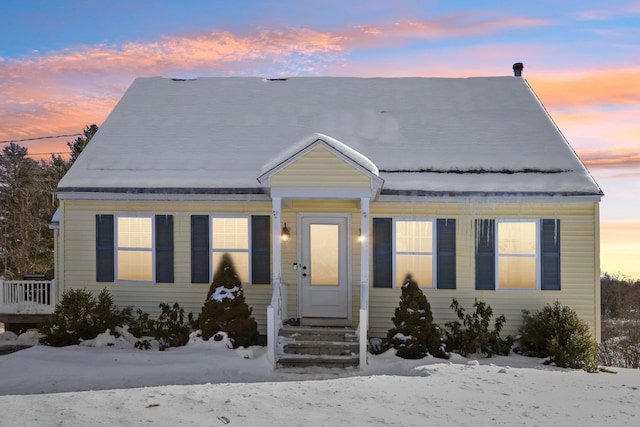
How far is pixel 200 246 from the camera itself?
41.7 feet

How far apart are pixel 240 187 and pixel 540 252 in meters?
6.83

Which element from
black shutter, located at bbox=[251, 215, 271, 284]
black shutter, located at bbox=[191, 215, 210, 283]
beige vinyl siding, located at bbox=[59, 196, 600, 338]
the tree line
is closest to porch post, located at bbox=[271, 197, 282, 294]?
beige vinyl siding, located at bbox=[59, 196, 600, 338]

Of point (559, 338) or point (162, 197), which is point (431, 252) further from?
point (162, 197)

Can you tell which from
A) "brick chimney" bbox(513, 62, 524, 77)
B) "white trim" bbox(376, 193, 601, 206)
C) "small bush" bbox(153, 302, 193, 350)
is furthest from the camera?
"brick chimney" bbox(513, 62, 524, 77)

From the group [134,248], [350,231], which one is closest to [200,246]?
[134,248]

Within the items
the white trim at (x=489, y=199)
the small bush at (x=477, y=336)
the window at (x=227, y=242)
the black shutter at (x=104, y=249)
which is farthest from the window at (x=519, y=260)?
the black shutter at (x=104, y=249)

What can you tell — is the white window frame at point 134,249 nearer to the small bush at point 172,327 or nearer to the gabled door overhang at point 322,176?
the small bush at point 172,327

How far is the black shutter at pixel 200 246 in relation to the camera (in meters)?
12.7

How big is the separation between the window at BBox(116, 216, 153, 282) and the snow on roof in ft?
2.97

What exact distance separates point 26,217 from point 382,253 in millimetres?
27471

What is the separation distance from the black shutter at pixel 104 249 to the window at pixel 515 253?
838 centimetres

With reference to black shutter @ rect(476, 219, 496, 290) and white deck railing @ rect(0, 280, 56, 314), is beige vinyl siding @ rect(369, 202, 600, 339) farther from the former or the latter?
white deck railing @ rect(0, 280, 56, 314)

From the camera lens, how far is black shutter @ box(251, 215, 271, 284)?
493 inches

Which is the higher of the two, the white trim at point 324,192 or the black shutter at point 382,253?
the white trim at point 324,192
